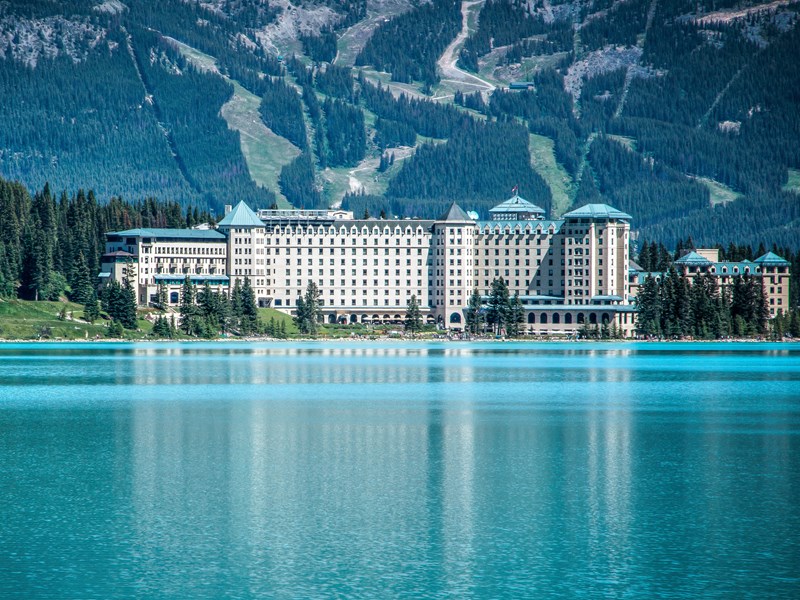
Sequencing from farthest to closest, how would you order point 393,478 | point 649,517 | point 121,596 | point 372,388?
point 372,388 → point 393,478 → point 649,517 → point 121,596

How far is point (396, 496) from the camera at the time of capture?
188 feet

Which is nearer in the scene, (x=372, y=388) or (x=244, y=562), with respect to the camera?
(x=244, y=562)

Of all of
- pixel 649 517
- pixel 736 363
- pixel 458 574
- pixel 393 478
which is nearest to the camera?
pixel 458 574

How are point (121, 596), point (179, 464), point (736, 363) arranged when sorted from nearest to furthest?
point (121, 596), point (179, 464), point (736, 363)

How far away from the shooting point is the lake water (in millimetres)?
43719

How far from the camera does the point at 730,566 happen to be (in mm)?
45062

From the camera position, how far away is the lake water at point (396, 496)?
143 ft

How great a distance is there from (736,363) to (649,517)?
132 meters

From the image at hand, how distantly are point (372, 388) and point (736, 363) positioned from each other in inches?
2944

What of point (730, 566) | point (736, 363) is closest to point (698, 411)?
point (730, 566)

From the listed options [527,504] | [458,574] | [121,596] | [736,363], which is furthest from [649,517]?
[736,363]

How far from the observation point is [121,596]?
41.4m

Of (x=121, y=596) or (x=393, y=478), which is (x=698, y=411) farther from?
(x=121, y=596)

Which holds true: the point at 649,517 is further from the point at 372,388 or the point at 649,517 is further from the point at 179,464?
the point at 372,388
